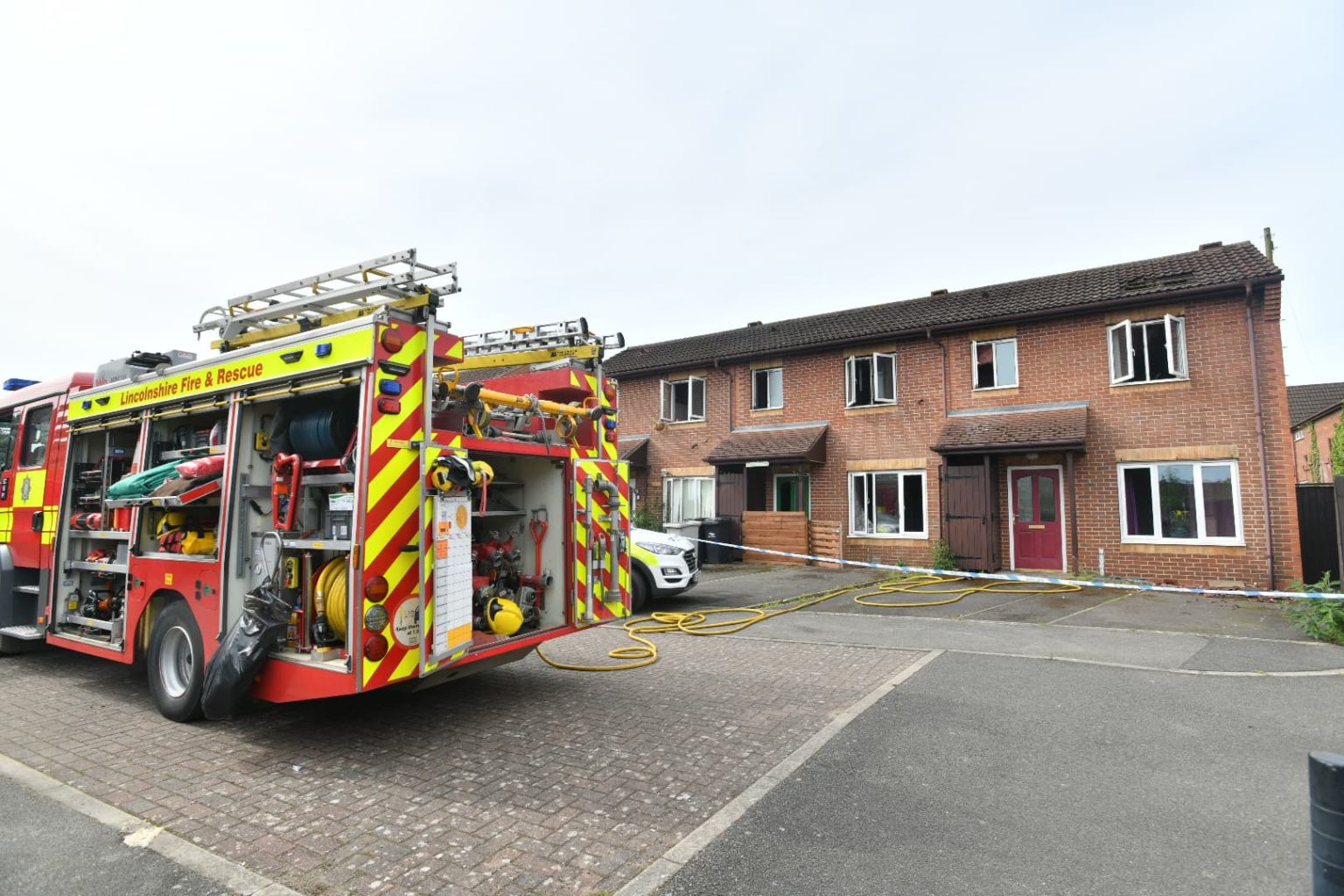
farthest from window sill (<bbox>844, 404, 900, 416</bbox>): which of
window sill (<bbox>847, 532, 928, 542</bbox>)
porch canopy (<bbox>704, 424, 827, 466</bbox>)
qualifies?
window sill (<bbox>847, 532, 928, 542</bbox>)

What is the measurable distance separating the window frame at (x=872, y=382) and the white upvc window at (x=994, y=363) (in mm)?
1721

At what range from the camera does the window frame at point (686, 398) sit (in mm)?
20188

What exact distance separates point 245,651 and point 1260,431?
1511 cm

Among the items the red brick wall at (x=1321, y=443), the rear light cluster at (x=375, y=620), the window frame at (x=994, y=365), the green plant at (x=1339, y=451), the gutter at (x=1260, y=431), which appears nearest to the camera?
the rear light cluster at (x=375, y=620)

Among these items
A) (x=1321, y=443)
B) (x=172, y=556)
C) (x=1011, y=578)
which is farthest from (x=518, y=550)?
(x=1321, y=443)

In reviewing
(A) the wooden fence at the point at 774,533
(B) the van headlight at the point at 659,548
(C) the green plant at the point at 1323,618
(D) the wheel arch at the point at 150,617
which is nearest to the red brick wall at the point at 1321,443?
(A) the wooden fence at the point at 774,533

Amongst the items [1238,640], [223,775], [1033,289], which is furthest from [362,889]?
[1033,289]

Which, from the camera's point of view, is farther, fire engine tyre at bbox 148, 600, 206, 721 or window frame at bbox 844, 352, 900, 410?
window frame at bbox 844, 352, 900, 410

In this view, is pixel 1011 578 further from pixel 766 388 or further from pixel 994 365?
pixel 766 388

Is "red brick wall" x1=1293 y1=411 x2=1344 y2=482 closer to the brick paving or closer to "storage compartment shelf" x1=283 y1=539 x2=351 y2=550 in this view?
the brick paving

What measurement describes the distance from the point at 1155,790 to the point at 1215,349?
12.1 m

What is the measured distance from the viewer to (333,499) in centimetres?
453

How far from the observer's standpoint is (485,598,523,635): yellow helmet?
5051 mm

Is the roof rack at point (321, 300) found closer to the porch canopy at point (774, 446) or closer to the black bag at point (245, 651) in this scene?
the black bag at point (245, 651)
